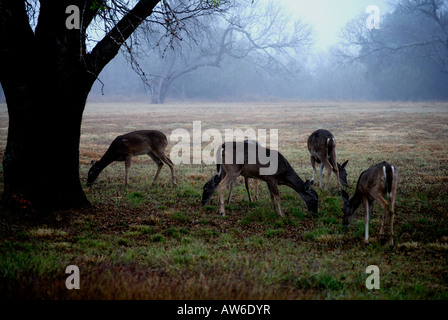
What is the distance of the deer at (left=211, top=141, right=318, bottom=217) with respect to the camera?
7.66 m

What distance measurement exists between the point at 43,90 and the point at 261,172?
414 cm

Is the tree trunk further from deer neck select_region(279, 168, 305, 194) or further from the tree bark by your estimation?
deer neck select_region(279, 168, 305, 194)

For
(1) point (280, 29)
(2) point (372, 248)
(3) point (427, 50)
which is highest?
(1) point (280, 29)

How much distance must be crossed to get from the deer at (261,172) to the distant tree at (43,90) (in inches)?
112

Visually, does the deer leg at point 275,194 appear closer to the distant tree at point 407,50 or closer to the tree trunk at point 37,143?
the tree trunk at point 37,143

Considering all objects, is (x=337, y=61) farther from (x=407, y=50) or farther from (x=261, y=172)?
(x=261, y=172)

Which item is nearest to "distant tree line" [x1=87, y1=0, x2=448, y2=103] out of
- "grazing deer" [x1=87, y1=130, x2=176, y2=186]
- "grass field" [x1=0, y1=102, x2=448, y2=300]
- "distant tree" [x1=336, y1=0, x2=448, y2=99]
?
"distant tree" [x1=336, y1=0, x2=448, y2=99]

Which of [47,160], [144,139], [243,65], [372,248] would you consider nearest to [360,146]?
[144,139]

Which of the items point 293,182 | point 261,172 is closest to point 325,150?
point 293,182

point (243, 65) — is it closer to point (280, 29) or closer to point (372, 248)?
point (280, 29)

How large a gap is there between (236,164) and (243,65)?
63.7 metres

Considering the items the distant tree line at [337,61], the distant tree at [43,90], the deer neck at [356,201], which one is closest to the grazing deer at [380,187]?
the deer neck at [356,201]

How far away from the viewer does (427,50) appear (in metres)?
52.2

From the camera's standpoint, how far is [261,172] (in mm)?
7703
